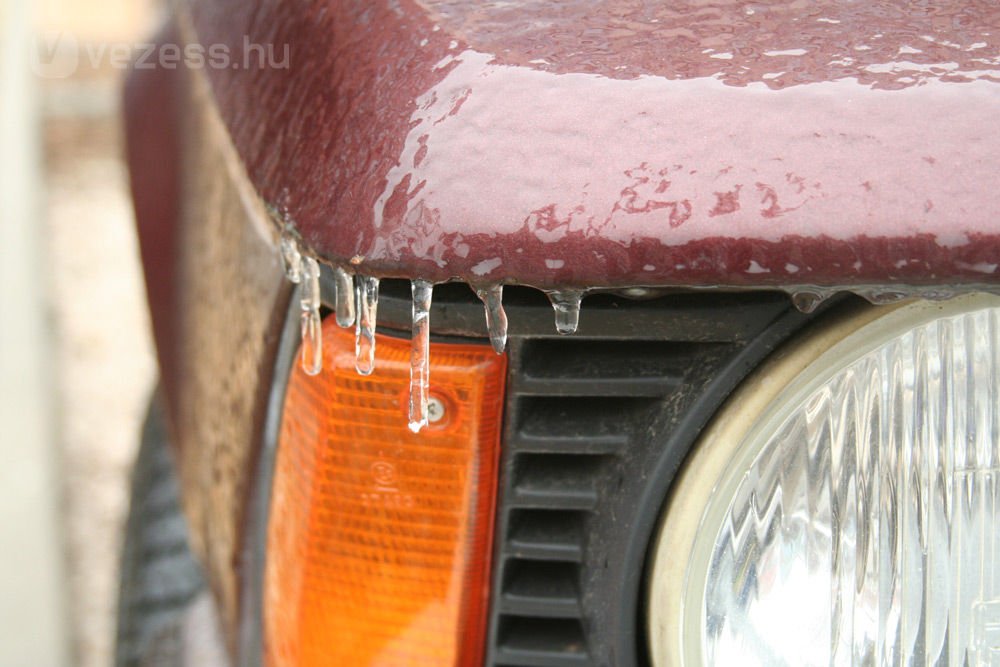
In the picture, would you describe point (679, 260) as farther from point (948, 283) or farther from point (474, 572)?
point (474, 572)

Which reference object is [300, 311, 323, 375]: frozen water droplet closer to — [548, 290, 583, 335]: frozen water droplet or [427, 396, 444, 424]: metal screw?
[427, 396, 444, 424]: metal screw

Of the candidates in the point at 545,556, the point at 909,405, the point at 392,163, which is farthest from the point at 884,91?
the point at 545,556

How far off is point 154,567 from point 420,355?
52.4 inches

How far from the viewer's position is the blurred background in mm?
2738

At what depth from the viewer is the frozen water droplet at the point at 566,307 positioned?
2.81 ft

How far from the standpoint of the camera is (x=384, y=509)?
1045 mm

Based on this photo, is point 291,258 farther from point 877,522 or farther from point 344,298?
point 877,522

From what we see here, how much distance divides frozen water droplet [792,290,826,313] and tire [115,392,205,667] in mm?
1157

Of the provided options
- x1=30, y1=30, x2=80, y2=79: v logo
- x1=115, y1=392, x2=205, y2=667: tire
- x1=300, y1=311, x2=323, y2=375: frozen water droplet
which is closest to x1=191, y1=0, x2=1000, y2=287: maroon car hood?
x1=300, y1=311, x2=323, y2=375: frozen water droplet

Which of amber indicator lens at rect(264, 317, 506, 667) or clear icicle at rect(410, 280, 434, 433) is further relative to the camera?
amber indicator lens at rect(264, 317, 506, 667)

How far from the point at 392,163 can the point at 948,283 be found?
0.44 metres

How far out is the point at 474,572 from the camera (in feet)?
3.51

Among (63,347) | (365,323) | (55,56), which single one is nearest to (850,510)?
(365,323)

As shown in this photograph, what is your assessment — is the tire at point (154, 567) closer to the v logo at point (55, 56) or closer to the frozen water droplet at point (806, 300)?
the frozen water droplet at point (806, 300)
